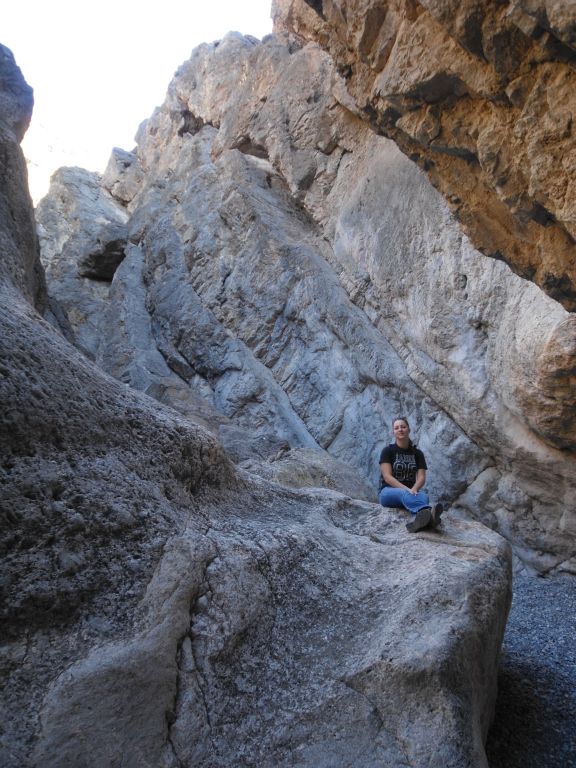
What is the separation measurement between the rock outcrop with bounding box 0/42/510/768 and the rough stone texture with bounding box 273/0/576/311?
3111mm

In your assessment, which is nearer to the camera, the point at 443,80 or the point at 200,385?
the point at 443,80

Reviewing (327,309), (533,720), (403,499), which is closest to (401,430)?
(403,499)

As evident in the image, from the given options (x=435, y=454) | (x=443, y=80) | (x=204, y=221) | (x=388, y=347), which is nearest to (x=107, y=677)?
(x=443, y=80)

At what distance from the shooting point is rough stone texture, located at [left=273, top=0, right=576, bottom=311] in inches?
165

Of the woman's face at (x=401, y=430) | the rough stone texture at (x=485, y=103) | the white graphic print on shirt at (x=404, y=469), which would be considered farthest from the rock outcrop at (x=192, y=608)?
the rough stone texture at (x=485, y=103)

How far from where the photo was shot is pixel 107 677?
3238mm

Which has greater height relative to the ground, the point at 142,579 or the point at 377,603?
the point at 377,603

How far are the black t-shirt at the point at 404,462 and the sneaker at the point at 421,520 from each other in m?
1.55

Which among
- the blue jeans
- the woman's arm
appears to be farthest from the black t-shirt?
the blue jeans

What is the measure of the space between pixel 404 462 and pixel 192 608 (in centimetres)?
429

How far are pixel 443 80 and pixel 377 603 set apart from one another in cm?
455

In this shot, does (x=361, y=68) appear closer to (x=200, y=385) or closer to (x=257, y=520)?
(x=257, y=520)

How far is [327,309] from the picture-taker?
1401 centimetres

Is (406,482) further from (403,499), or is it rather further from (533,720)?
(533,720)
